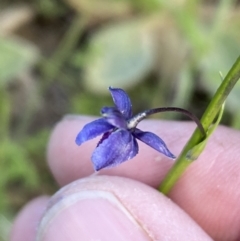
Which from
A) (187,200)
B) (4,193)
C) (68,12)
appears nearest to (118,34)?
(68,12)

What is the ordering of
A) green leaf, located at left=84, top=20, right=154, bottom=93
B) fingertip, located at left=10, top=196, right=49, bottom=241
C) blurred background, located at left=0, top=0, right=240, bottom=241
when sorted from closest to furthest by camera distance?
fingertip, located at left=10, top=196, right=49, bottom=241
blurred background, located at left=0, top=0, right=240, bottom=241
green leaf, located at left=84, top=20, right=154, bottom=93

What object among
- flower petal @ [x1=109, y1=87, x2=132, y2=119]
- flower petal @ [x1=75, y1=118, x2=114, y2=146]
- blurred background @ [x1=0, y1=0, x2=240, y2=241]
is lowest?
blurred background @ [x1=0, y1=0, x2=240, y2=241]

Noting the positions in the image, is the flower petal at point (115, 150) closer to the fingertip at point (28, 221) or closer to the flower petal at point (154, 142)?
the flower petal at point (154, 142)

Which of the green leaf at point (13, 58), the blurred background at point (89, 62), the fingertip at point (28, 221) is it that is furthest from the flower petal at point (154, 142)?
the green leaf at point (13, 58)

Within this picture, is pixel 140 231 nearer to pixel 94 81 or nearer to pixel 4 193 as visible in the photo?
pixel 4 193

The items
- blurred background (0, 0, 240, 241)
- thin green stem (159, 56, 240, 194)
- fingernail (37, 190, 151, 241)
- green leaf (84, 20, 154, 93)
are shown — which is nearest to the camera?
thin green stem (159, 56, 240, 194)

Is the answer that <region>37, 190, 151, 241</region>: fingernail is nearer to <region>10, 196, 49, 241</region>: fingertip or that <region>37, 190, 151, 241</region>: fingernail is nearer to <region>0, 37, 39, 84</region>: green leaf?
<region>10, 196, 49, 241</region>: fingertip

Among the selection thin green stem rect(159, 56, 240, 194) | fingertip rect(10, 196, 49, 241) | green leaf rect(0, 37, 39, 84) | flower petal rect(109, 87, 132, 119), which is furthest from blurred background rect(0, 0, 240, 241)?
flower petal rect(109, 87, 132, 119)
